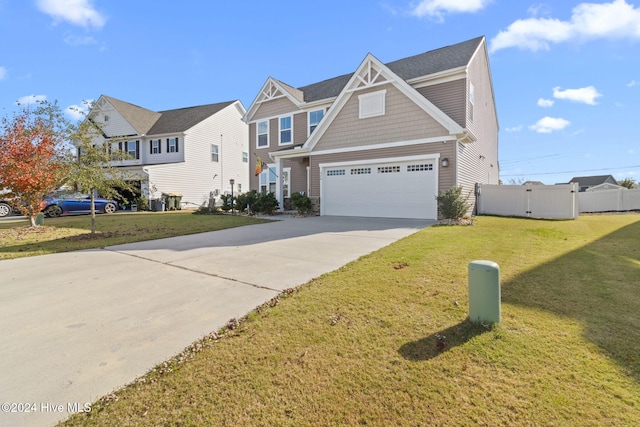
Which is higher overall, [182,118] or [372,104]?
[182,118]

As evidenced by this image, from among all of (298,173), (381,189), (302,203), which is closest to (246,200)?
(302,203)

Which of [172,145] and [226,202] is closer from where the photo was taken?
[226,202]

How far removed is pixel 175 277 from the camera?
505 centimetres

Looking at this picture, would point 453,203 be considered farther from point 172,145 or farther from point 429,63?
point 172,145

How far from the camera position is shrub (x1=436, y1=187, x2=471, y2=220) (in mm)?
11148

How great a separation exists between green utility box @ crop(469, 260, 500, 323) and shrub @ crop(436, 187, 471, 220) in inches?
345

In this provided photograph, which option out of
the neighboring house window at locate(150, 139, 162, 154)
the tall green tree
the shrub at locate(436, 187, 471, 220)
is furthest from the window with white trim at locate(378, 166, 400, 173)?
the neighboring house window at locate(150, 139, 162, 154)

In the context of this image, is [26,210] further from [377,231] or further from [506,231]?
[506,231]

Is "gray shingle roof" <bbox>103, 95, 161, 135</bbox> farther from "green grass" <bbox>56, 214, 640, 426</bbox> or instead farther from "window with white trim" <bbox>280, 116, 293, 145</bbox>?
"green grass" <bbox>56, 214, 640, 426</bbox>

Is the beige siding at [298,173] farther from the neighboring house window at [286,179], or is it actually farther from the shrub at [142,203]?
the shrub at [142,203]

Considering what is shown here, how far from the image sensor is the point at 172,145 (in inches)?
992

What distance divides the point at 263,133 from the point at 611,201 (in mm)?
24455

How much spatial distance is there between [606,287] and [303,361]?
456 cm

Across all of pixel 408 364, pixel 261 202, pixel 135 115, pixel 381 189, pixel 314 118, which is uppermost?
pixel 135 115
